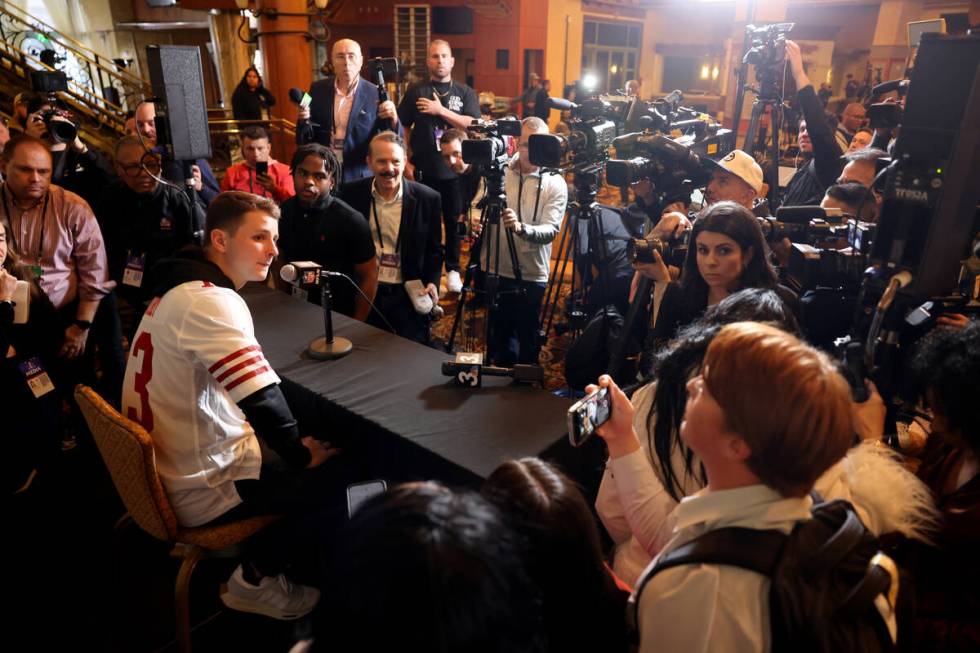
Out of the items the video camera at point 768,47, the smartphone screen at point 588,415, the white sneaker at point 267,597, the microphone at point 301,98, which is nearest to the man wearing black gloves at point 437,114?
the microphone at point 301,98

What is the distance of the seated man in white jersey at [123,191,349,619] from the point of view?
1.61 meters

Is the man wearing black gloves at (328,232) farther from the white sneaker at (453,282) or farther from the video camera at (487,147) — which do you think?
the video camera at (487,147)

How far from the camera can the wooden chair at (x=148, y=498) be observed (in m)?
1.51

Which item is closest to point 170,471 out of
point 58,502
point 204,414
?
point 204,414

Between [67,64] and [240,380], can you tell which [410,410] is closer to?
[240,380]

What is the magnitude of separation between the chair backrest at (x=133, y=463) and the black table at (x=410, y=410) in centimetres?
54

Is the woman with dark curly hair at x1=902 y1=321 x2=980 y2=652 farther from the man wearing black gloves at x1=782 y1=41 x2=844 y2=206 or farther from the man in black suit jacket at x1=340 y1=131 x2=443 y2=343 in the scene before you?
the man in black suit jacket at x1=340 y1=131 x2=443 y2=343

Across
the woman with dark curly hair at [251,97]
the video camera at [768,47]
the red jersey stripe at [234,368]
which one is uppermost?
the video camera at [768,47]

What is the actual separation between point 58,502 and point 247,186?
2.17 metres

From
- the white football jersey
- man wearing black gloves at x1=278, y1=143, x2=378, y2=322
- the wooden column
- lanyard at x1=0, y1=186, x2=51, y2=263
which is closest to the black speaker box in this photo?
man wearing black gloves at x1=278, y1=143, x2=378, y2=322

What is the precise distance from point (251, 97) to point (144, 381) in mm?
6102

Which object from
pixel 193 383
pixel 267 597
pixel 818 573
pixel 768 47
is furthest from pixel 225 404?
pixel 768 47

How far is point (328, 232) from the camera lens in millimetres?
2982

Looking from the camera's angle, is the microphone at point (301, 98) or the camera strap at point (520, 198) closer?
the camera strap at point (520, 198)
